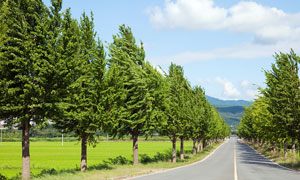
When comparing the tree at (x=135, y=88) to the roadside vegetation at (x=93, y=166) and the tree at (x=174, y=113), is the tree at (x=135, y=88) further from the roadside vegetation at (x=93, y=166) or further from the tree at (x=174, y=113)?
the tree at (x=174, y=113)

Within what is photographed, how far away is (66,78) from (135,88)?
10917 mm

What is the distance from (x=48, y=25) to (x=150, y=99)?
41.5ft

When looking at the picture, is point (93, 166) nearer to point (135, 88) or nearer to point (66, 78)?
point (135, 88)

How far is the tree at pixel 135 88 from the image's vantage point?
25594mm

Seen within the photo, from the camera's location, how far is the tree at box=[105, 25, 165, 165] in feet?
84.0

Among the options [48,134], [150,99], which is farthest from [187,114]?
[48,134]

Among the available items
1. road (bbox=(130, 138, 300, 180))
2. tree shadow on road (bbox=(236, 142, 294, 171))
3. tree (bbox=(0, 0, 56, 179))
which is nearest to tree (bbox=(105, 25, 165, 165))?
road (bbox=(130, 138, 300, 180))

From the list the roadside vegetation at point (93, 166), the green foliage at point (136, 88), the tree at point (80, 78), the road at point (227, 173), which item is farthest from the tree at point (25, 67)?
the green foliage at point (136, 88)

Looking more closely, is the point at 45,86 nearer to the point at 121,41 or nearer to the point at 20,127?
the point at 20,127

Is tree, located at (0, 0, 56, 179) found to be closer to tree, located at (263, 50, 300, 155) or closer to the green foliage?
the green foliage

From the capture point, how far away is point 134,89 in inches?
1044

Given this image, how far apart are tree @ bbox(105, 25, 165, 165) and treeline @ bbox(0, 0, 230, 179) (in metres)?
0.08

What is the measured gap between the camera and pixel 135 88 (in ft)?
86.5

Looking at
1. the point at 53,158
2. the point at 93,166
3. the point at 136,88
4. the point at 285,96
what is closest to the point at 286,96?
the point at 285,96
